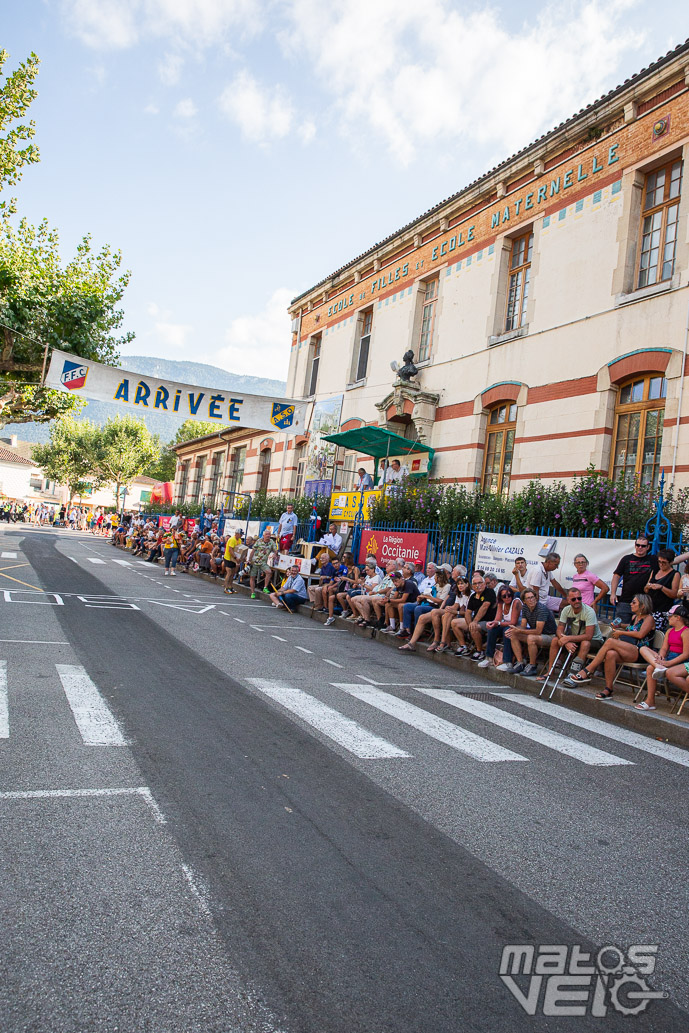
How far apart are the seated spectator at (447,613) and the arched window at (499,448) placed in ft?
15.5

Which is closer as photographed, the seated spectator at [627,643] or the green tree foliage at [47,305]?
the seated spectator at [627,643]

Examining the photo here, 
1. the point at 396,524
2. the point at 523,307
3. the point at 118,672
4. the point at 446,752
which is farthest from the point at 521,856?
the point at 523,307

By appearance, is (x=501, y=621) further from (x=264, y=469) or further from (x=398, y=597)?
(x=264, y=469)

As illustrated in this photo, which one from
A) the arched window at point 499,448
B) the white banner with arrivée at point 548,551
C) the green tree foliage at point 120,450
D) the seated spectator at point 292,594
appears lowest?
the seated spectator at point 292,594

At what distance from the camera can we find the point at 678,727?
719cm

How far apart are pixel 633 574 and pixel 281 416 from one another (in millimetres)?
11320

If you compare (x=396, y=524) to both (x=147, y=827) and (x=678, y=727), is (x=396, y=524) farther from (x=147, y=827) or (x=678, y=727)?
(x=147, y=827)

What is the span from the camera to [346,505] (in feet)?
61.3

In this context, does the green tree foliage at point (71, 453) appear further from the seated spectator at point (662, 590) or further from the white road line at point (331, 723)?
the seated spectator at point (662, 590)

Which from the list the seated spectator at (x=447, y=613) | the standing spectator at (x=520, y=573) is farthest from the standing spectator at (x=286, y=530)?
the standing spectator at (x=520, y=573)

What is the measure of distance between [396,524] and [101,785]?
40.1ft

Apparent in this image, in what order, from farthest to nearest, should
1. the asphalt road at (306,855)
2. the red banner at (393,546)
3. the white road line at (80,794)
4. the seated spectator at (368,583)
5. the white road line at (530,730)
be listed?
the red banner at (393,546) < the seated spectator at (368,583) < the white road line at (530,730) < the white road line at (80,794) < the asphalt road at (306,855)

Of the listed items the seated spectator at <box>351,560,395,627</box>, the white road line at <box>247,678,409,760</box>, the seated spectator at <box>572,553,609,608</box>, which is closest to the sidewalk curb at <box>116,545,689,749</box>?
the seated spectator at <box>351,560,395,627</box>

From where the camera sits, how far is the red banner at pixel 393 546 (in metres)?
14.6
